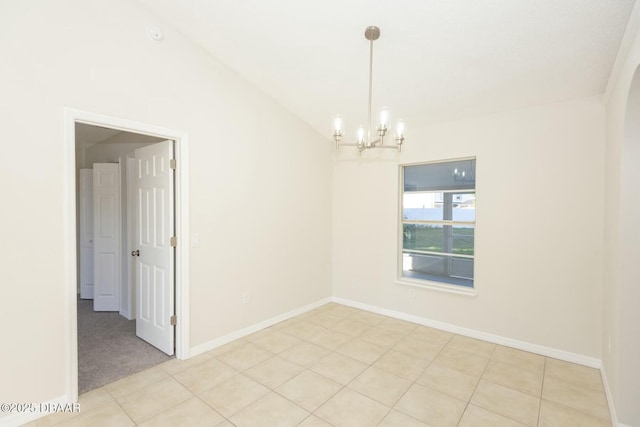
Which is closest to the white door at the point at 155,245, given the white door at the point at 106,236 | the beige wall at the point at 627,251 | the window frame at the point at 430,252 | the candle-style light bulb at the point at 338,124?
the white door at the point at 106,236

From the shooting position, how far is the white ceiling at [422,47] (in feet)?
7.36

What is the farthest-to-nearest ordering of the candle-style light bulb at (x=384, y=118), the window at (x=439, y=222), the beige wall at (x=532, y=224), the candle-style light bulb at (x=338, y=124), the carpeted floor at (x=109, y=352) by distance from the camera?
the window at (x=439, y=222) < the beige wall at (x=532, y=224) < the carpeted floor at (x=109, y=352) < the candle-style light bulb at (x=338, y=124) < the candle-style light bulb at (x=384, y=118)

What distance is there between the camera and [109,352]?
126 inches

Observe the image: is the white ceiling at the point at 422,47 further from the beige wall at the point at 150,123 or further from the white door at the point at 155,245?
the white door at the point at 155,245

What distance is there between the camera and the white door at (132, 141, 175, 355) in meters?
3.12

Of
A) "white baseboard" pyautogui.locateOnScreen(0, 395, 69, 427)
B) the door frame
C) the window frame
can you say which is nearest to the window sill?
the window frame

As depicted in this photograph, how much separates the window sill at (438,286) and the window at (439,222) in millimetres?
65

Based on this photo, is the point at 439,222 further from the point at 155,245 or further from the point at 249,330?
the point at 155,245

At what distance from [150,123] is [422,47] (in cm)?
254

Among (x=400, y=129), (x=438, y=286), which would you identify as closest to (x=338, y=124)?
(x=400, y=129)

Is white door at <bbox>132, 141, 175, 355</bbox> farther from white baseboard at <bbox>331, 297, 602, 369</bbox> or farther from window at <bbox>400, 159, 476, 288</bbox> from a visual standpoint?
window at <bbox>400, 159, 476, 288</bbox>

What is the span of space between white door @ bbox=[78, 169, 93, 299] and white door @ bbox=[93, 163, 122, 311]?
2.08 ft

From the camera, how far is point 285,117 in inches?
163

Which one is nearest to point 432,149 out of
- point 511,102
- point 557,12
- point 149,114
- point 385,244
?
point 511,102
